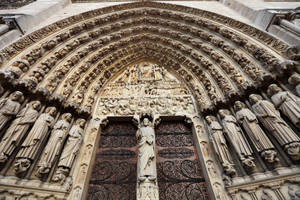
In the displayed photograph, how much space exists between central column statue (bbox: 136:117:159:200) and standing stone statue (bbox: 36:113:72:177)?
1.41 meters

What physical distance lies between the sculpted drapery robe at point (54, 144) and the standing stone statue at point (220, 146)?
280 centimetres

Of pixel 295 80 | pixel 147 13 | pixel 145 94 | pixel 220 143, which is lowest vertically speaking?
pixel 220 143

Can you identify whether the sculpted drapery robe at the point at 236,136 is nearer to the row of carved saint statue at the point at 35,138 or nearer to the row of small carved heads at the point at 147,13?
the row of small carved heads at the point at 147,13

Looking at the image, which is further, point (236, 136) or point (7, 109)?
point (236, 136)

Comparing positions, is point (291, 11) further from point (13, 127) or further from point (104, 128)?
point (13, 127)

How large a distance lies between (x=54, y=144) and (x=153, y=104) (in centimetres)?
235

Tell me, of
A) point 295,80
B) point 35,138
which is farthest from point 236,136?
point 35,138

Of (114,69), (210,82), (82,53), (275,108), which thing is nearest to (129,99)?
(114,69)

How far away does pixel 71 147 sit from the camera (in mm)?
2680

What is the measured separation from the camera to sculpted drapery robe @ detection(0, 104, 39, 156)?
2205 mm

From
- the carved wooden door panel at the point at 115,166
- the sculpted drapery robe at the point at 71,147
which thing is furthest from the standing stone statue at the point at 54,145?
the carved wooden door panel at the point at 115,166

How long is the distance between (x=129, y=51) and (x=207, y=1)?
351 centimetres

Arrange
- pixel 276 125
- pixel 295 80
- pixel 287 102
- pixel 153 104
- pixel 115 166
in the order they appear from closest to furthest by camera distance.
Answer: pixel 276 125
pixel 287 102
pixel 295 80
pixel 115 166
pixel 153 104

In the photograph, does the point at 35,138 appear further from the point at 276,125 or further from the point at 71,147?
the point at 276,125
